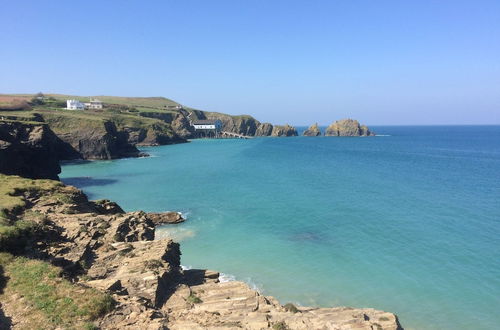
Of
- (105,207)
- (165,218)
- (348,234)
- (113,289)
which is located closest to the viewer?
(113,289)

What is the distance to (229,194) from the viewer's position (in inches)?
2768

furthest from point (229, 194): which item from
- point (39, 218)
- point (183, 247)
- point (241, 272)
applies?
point (39, 218)

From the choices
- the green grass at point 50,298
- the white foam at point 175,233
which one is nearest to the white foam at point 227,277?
the white foam at point 175,233

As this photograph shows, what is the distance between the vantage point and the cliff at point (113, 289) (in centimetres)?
1650

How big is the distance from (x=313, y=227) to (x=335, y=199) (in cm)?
1822

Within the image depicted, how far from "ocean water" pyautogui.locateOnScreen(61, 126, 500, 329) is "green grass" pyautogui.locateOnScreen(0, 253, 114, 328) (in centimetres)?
1731

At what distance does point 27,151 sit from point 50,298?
7230 cm

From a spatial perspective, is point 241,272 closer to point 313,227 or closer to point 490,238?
point 313,227

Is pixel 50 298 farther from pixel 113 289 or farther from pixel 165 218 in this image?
pixel 165 218

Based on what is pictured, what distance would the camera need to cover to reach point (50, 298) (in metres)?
Result: 17.0

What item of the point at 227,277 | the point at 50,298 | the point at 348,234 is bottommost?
the point at 227,277

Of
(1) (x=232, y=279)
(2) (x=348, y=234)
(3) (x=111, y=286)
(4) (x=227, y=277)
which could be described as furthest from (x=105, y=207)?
(2) (x=348, y=234)

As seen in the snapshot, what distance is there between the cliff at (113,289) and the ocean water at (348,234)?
938 centimetres

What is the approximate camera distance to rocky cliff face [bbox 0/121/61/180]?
67.4 m
